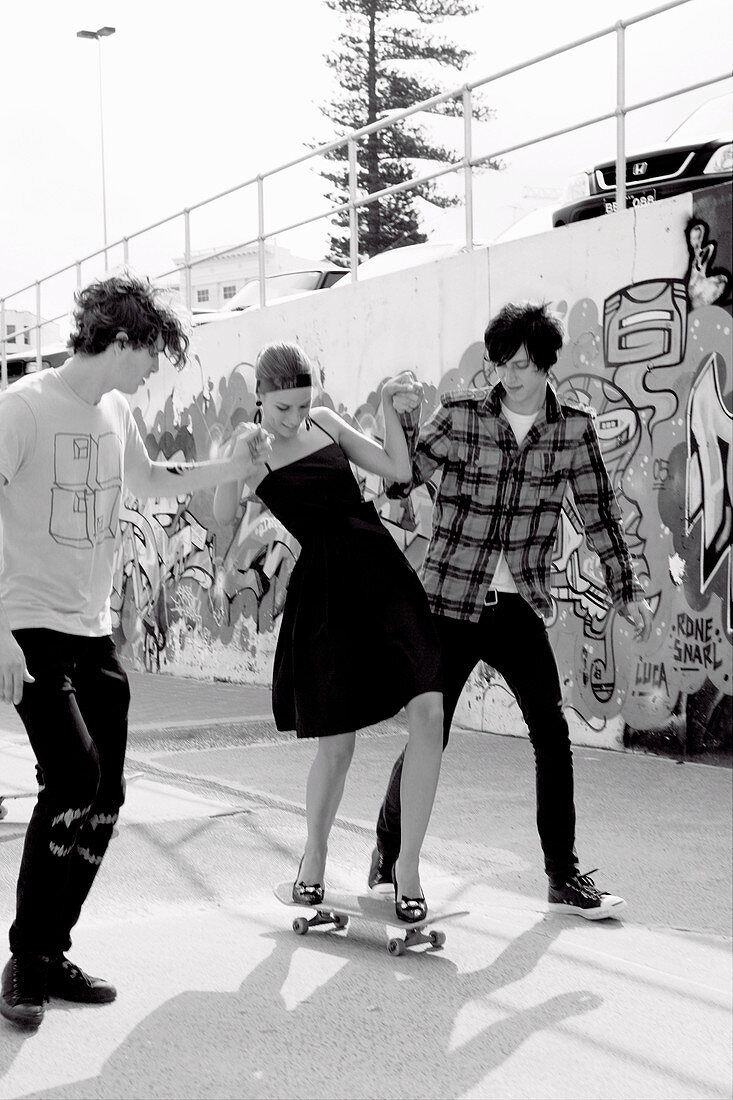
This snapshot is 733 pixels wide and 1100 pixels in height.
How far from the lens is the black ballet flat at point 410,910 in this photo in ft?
13.1

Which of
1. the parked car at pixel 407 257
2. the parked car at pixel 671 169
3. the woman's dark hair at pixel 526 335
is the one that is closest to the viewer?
the woman's dark hair at pixel 526 335

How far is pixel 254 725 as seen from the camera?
31.6 feet

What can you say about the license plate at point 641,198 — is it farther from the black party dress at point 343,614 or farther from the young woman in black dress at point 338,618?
the black party dress at point 343,614

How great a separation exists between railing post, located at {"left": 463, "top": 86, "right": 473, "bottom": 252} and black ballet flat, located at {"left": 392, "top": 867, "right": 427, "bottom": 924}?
633 centimetres

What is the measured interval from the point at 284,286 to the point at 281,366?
1094 centimetres

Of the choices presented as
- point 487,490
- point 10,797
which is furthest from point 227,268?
point 487,490

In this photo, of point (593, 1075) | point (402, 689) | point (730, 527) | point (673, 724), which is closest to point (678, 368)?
point (730, 527)

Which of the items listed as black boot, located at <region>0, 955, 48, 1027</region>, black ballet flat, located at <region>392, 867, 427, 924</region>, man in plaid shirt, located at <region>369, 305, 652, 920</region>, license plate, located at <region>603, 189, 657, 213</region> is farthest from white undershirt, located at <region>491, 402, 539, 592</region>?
license plate, located at <region>603, 189, 657, 213</region>

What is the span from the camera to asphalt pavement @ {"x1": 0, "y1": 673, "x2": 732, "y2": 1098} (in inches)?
126

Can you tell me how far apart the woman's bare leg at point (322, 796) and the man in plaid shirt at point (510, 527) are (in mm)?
292

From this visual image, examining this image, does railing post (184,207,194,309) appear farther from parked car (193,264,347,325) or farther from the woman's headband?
the woman's headband

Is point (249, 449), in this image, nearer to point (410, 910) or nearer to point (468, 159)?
point (410, 910)

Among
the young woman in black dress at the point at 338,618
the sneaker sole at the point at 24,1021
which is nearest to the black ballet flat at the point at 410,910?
the young woman in black dress at the point at 338,618

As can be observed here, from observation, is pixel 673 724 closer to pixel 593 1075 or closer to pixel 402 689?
pixel 402 689
